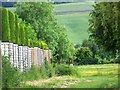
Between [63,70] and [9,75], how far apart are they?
0.93 metres

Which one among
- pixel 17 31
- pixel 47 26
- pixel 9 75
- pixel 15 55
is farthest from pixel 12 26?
pixel 9 75

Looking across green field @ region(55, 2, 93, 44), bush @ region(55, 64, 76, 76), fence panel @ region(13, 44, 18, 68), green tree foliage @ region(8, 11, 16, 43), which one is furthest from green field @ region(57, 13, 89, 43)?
fence panel @ region(13, 44, 18, 68)

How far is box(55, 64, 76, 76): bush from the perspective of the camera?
35.1ft

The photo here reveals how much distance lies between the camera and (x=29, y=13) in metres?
10.5

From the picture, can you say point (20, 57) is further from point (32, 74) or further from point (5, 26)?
point (5, 26)

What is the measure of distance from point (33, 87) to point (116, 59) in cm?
142

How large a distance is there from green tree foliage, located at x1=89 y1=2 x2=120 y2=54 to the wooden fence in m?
0.85

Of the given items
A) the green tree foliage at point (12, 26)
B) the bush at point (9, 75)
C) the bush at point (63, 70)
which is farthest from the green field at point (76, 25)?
the bush at point (9, 75)

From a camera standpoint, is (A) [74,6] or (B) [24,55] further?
(B) [24,55]

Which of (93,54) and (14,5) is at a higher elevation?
(14,5)

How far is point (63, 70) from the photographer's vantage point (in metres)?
10.7

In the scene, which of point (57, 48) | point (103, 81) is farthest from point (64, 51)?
point (103, 81)

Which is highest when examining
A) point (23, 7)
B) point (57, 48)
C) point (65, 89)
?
point (23, 7)

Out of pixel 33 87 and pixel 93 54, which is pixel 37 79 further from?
pixel 93 54
